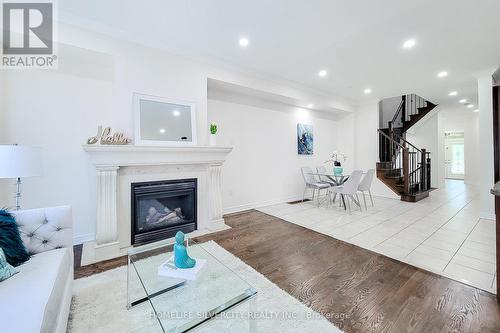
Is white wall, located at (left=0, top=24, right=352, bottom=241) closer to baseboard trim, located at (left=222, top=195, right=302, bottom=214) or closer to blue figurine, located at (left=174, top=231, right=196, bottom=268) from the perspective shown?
blue figurine, located at (left=174, top=231, right=196, bottom=268)

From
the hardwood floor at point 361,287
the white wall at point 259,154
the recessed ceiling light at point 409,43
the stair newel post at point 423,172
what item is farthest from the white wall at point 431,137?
the hardwood floor at point 361,287

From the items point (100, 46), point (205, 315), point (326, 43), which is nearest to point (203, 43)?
point (100, 46)

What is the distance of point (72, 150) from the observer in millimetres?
2826

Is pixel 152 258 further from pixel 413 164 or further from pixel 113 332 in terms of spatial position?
pixel 413 164

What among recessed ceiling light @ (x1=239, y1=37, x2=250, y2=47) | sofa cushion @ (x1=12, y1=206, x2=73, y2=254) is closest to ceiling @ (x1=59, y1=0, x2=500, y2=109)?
recessed ceiling light @ (x1=239, y1=37, x2=250, y2=47)

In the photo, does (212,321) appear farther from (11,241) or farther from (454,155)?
(454,155)

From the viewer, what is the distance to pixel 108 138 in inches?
104

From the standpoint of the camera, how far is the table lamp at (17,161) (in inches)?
66.2

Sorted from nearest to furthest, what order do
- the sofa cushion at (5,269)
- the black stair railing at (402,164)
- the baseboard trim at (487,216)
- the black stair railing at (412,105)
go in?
the sofa cushion at (5,269) → the baseboard trim at (487,216) → the black stair railing at (402,164) → the black stair railing at (412,105)

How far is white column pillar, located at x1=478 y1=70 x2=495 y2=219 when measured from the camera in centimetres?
402

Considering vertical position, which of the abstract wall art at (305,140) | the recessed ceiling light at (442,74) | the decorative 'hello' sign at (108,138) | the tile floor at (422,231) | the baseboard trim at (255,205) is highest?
the recessed ceiling light at (442,74)

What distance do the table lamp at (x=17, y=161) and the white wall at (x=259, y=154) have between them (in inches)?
109

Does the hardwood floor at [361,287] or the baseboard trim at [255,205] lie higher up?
the baseboard trim at [255,205]

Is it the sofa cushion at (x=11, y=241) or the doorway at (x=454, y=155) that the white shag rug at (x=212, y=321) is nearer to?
the sofa cushion at (x=11, y=241)
